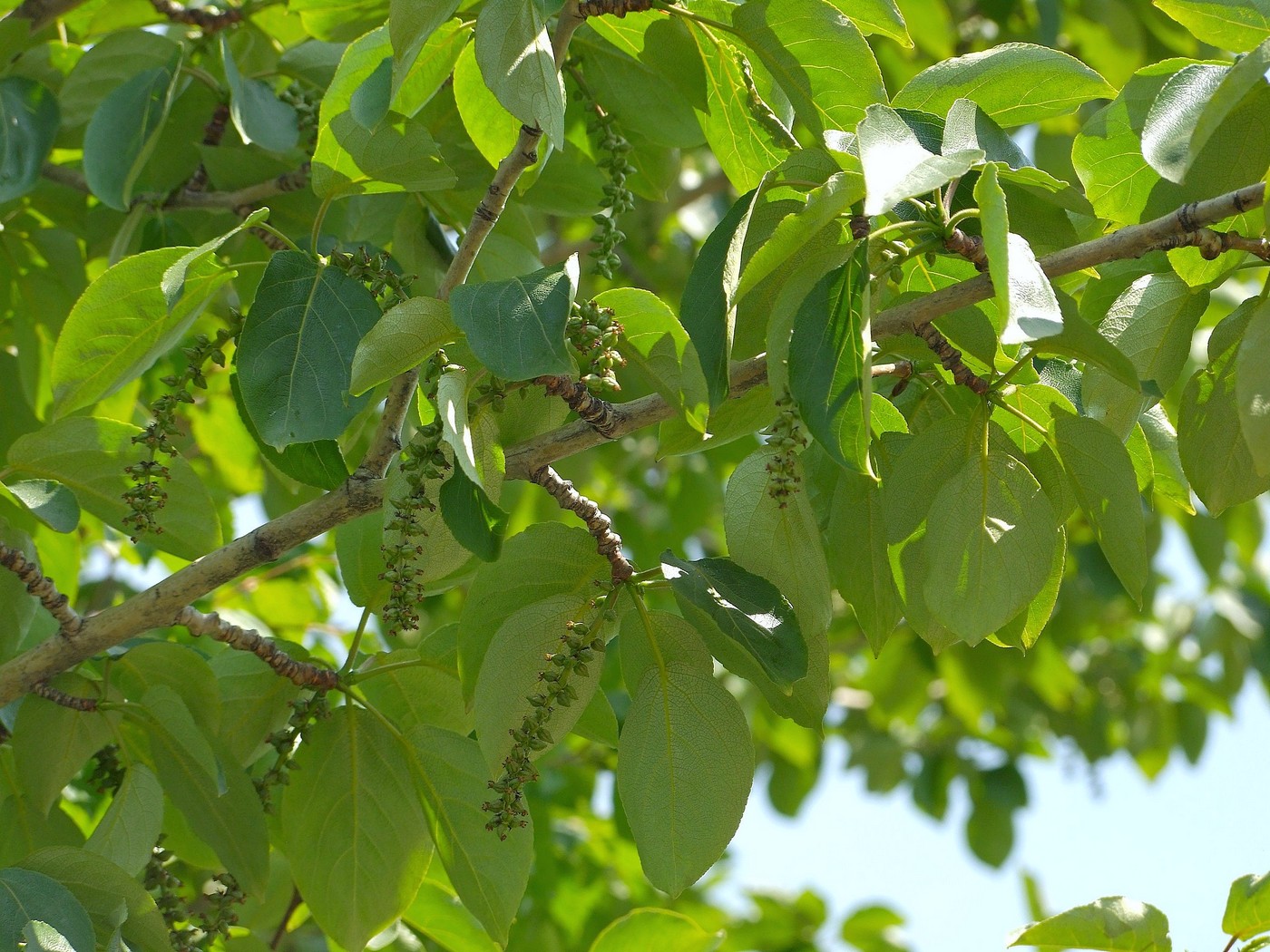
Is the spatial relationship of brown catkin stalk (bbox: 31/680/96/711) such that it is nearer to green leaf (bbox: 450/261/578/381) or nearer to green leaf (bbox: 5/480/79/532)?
green leaf (bbox: 5/480/79/532)

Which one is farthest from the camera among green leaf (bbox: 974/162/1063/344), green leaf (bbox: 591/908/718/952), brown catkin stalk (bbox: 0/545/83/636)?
green leaf (bbox: 591/908/718/952)

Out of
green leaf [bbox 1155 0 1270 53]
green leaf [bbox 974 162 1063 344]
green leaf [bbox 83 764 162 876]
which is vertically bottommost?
green leaf [bbox 83 764 162 876]

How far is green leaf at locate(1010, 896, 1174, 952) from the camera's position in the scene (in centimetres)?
87

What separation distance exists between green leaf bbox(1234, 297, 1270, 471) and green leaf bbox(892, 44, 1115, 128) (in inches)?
9.2

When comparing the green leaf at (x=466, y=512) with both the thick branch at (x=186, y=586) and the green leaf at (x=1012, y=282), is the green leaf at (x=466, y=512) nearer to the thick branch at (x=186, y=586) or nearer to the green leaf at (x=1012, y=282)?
the thick branch at (x=186, y=586)

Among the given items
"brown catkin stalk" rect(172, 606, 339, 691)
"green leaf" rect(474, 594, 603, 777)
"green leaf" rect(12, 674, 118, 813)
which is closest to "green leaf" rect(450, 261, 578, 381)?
"green leaf" rect(474, 594, 603, 777)

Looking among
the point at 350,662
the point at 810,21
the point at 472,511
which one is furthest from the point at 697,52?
the point at 350,662

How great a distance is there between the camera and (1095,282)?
0.94m

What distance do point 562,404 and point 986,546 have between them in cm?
32

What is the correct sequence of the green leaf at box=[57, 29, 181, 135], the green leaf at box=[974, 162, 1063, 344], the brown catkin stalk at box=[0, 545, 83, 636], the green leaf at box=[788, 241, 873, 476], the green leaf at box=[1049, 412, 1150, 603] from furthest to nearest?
the green leaf at box=[57, 29, 181, 135] < the brown catkin stalk at box=[0, 545, 83, 636] < the green leaf at box=[1049, 412, 1150, 603] < the green leaf at box=[788, 241, 873, 476] < the green leaf at box=[974, 162, 1063, 344]

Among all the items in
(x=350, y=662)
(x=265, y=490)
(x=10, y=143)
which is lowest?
(x=265, y=490)

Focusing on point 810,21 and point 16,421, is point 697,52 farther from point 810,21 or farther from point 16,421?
point 16,421

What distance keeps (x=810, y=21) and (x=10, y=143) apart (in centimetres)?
80

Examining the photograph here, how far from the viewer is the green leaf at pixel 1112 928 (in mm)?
870
